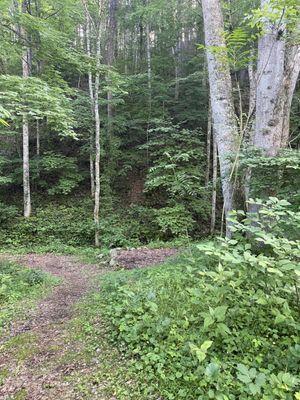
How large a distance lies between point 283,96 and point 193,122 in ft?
33.9

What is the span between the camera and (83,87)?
18594 millimetres

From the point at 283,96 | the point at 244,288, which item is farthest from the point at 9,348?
the point at 283,96

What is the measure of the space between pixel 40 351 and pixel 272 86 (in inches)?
187

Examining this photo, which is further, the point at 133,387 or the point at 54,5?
the point at 54,5

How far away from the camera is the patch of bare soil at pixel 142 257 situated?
7.73 meters

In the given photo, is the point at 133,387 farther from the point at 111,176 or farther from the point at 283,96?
the point at 111,176

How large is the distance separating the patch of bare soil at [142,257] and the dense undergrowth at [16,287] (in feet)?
7.03

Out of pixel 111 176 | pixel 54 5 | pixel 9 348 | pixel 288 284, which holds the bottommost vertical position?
pixel 9 348

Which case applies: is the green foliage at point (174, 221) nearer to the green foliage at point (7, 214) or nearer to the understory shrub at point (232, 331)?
the green foliage at point (7, 214)

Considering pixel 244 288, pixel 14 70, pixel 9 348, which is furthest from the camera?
pixel 14 70

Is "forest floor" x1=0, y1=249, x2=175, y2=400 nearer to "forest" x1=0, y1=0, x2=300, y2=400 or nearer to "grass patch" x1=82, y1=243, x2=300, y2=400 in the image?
"forest" x1=0, y1=0, x2=300, y2=400

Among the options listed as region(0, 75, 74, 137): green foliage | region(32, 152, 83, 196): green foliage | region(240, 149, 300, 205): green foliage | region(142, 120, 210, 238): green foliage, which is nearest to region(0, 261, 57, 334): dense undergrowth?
region(0, 75, 74, 137): green foliage

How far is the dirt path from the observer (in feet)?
8.93

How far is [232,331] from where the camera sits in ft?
8.88
